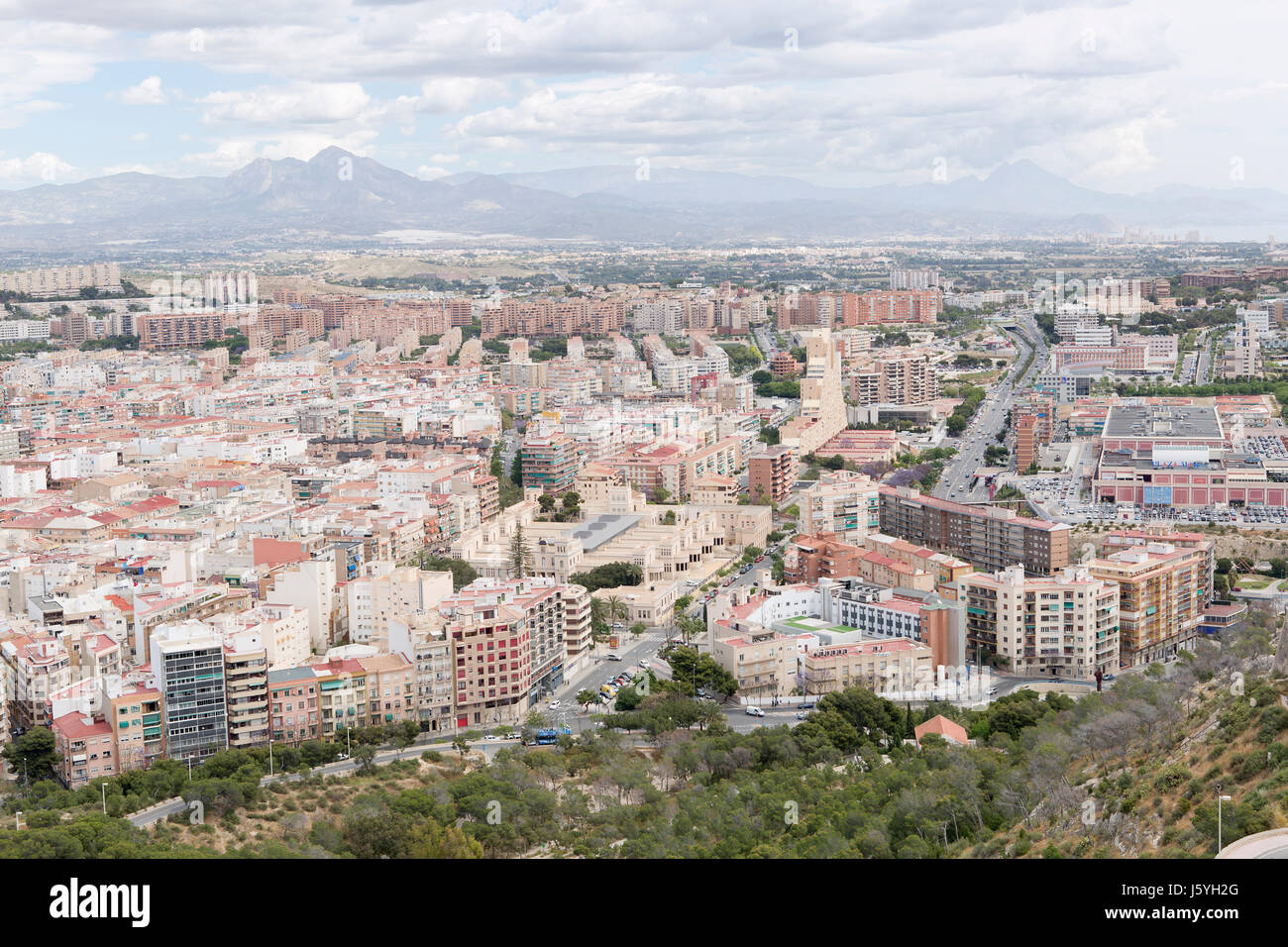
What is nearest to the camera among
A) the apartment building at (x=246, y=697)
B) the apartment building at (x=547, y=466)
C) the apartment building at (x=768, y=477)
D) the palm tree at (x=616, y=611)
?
the apartment building at (x=246, y=697)

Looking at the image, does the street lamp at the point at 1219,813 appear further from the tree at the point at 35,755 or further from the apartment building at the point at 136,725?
the tree at the point at 35,755

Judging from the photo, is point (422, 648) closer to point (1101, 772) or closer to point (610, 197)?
point (1101, 772)

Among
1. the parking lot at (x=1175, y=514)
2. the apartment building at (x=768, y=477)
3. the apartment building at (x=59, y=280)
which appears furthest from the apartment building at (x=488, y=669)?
the apartment building at (x=59, y=280)

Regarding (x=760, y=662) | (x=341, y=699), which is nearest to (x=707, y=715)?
(x=760, y=662)

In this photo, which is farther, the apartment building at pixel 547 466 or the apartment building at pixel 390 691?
the apartment building at pixel 547 466

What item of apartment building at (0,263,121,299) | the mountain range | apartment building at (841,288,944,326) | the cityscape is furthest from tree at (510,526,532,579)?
the mountain range

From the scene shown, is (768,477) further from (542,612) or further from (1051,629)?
(542,612)

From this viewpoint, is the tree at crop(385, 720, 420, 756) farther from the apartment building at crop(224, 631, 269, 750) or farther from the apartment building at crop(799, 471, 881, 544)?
the apartment building at crop(799, 471, 881, 544)
